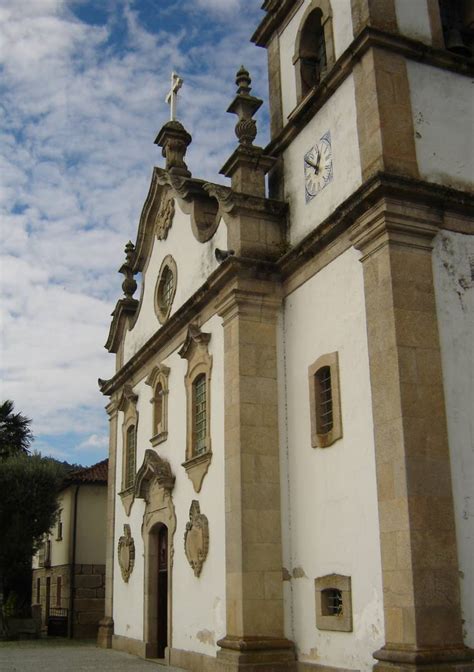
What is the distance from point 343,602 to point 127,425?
10903 millimetres

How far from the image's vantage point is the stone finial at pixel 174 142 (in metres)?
19.9

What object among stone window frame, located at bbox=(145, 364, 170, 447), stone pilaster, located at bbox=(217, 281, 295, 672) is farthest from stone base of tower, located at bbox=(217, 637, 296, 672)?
stone window frame, located at bbox=(145, 364, 170, 447)

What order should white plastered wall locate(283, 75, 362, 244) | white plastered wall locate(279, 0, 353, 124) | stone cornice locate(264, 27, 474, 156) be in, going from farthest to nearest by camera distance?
white plastered wall locate(279, 0, 353, 124) → white plastered wall locate(283, 75, 362, 244) → stone cornice locate(264, 27, 474, 156)

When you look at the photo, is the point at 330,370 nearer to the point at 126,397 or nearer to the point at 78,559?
the point at 126,397

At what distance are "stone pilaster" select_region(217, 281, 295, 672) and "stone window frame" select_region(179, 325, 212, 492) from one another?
4.30ft

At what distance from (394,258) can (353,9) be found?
482cm

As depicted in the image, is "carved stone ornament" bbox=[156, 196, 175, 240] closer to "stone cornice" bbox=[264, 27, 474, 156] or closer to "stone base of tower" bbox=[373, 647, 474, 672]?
"stone cornice" bbox=[264, 27, 474, 156]

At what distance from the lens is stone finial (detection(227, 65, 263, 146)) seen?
15.5m

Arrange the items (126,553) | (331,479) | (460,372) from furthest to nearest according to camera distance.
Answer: (126,553)
(331,479)
(460,372)

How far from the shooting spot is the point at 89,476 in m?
29.1

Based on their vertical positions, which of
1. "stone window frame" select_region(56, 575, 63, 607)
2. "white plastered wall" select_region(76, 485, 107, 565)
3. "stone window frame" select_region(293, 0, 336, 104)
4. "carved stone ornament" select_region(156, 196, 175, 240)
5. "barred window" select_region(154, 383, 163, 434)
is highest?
"stone window frame" select_region(293, 0, 336, 104)

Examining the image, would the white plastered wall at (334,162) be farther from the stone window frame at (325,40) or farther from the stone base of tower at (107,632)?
the stone base of tower at (107,632)

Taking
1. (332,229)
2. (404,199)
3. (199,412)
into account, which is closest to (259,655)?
(199,412)

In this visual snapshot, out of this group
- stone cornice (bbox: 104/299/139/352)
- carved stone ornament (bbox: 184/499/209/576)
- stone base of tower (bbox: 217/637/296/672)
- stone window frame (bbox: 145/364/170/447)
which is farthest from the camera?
stone cornice (bbox: 104/299/139/352)
